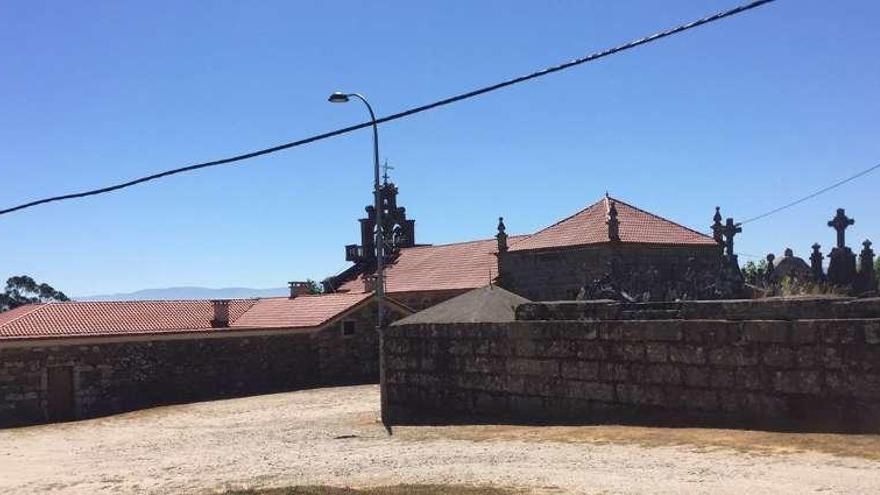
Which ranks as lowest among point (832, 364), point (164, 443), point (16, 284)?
point (164, 443)

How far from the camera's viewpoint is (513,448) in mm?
13289

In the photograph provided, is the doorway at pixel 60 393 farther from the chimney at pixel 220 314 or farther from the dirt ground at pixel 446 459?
the chimney at pixel 220 314

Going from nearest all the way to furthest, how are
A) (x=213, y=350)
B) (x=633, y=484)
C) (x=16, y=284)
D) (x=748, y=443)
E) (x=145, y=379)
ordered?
(x=633, y=484), (x=748, y=443), (x=145, y=379), (x=213, y=350), (x=16, y=284)

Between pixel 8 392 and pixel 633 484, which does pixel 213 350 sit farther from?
pixel 633 484

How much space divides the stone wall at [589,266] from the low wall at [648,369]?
1215cm

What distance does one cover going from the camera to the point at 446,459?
41.6 feet

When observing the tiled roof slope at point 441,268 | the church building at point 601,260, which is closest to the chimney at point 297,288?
the church building at point 601,260

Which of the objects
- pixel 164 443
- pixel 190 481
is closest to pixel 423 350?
pixel 164 443

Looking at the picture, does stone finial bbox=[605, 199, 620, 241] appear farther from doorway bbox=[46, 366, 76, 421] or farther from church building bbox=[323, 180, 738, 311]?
doorway bbox=[46, 366, 76, 421]

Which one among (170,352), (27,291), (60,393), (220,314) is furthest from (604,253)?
(27,291)

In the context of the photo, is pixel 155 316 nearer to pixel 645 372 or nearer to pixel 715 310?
pixel 645 372

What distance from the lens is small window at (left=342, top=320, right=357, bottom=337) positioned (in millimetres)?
35750

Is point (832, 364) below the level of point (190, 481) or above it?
above

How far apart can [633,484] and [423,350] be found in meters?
10.4
